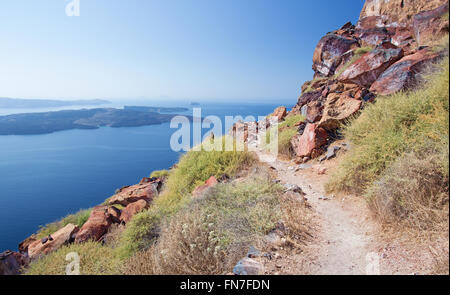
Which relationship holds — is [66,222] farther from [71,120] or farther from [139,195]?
[71,120]

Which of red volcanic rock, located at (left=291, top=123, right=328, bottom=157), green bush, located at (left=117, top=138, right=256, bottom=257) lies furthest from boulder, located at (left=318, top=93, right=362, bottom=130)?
green bush, located at (left=117, top=138, right=256, bottom=257)

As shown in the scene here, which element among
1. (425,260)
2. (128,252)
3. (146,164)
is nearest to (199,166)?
(128,252)

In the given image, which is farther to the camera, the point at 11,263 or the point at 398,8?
the point at 398,8

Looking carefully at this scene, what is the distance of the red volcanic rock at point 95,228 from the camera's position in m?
5.09

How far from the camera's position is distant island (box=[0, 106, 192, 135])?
2137 inches

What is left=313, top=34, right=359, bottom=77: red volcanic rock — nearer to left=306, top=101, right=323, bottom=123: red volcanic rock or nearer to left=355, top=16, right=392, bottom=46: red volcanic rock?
left=355, top=16, right=392, bottom=46: red volcanic rock

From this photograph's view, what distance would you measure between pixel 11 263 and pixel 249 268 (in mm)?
6005

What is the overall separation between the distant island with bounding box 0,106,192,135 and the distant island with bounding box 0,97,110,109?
30354 mm

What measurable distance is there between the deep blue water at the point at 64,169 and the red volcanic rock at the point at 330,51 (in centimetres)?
1651

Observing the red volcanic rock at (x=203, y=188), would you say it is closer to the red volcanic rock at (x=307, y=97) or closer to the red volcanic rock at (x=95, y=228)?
the red volcanic rock at (x=95, y=228)

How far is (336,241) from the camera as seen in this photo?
108 inches

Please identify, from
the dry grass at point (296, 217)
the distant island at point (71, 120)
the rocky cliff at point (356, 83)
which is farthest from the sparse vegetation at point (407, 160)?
the distant island at point (71, 120)

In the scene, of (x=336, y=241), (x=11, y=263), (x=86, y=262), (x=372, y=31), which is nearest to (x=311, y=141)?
(x=336, y=241)

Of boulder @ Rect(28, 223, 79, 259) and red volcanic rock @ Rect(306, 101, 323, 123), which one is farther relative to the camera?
red volcanic rock @ Rect(306, 101, 323, 123)
